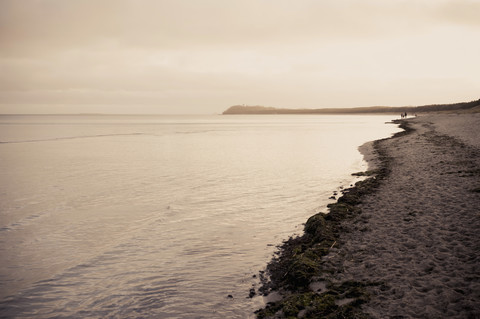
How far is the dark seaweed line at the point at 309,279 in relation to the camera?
642cm

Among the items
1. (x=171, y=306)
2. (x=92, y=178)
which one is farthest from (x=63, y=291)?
(x=92, y=178)

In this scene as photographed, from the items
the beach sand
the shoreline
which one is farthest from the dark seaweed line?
the beach sand

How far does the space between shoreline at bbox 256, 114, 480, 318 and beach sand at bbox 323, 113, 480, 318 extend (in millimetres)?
18

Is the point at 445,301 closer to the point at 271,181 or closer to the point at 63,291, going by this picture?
the point at 63,291

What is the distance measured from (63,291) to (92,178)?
17.3 m

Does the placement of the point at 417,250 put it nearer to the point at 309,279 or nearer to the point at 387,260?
the point at 387,260

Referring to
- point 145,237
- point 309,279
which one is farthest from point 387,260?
point 145,237

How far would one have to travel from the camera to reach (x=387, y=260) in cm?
809

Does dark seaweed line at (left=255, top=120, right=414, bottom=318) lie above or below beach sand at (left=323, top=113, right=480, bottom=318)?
below

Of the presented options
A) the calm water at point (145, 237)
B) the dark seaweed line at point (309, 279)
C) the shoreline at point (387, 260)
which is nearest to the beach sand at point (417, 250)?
the shoreline at point (387, 260)

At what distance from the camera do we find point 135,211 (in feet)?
50.4

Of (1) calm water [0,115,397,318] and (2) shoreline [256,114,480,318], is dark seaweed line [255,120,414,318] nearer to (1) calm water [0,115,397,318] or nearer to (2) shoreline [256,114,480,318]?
(2) shoreline [256,114,480,318]

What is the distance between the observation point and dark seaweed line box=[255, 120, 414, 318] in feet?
21.1

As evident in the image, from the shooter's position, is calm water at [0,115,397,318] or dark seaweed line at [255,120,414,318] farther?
calm water at [0,115,397,318]
